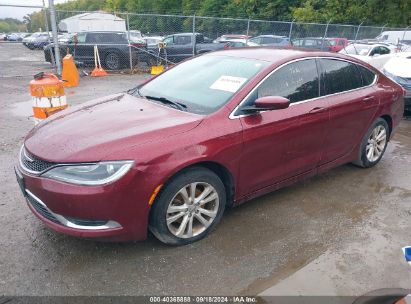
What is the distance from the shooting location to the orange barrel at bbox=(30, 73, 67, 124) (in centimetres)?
510

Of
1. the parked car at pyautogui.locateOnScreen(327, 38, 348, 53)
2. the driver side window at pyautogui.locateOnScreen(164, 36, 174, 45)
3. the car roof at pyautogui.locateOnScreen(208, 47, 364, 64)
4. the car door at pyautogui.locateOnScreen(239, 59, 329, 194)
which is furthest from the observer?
the parked car at pyautogui.locateOnScreen(327, 38, 348, 53)

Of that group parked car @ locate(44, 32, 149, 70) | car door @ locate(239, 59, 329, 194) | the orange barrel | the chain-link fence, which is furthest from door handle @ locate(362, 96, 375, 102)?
parked car @ locate(44, 32, 149, 70)

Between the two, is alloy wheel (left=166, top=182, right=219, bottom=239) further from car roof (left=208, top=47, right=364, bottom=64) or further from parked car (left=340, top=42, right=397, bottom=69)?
parked car (left=340, top=42, right=397, bottom=69)

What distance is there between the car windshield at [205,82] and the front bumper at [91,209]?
105 centimetres

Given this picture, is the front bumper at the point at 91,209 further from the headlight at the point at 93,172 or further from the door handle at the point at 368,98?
the door handle at the point at 368,98

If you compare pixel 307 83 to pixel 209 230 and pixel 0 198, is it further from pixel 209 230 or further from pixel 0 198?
pixel 0 198

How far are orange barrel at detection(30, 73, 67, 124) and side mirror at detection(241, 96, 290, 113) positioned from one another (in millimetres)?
3158

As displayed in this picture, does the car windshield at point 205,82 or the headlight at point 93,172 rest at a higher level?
the car windshield at point 205,82

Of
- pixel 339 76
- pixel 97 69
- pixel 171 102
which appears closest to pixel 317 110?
pixel 339 76

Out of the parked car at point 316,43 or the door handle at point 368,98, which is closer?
the door handle at point 368,98

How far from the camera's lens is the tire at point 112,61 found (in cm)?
1509

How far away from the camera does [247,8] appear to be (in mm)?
39719

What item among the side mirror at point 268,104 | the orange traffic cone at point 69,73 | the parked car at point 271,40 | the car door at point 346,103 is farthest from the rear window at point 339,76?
the parked car at point 271,40

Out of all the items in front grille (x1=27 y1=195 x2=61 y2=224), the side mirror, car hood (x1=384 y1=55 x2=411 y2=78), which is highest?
the side mirror
